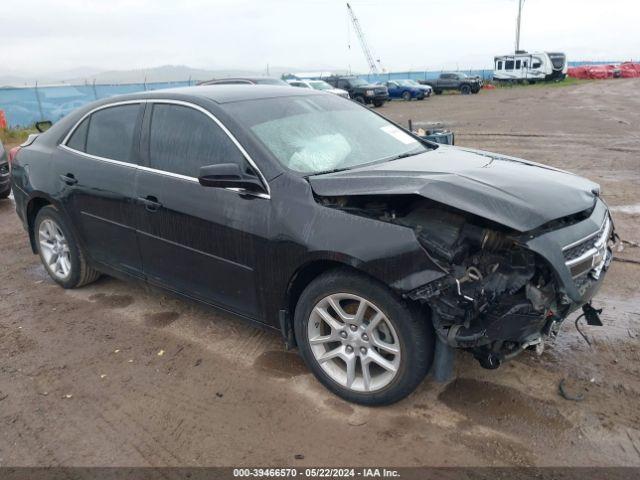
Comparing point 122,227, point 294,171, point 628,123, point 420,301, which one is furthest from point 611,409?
point 628,123

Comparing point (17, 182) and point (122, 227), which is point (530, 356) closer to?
point (122, 227)

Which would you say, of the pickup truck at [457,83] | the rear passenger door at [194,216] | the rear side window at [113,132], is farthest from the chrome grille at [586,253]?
the pickup truck at [457,83]

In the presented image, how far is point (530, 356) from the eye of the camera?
11.7 ft

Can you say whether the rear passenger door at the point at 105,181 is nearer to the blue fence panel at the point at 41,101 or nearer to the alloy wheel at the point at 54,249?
the alloy wheel at the point at 54,249

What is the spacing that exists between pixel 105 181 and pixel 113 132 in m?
0.41

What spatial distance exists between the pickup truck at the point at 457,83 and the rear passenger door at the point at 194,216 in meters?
38.5

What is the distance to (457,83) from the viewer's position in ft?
131

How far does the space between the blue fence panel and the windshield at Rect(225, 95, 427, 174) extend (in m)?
16.2

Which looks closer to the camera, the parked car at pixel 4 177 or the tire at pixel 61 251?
the tire at pixel 61 251

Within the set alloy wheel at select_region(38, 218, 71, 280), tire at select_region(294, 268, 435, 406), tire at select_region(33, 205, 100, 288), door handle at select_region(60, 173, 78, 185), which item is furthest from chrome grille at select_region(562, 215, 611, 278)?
alloy wheel at select_region(38, 218, 71, 280)

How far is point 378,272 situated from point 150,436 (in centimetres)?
153

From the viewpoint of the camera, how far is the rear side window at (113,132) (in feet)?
13.3

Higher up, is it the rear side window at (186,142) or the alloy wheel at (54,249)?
the rear side window at (186,142)

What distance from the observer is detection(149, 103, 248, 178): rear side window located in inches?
136
